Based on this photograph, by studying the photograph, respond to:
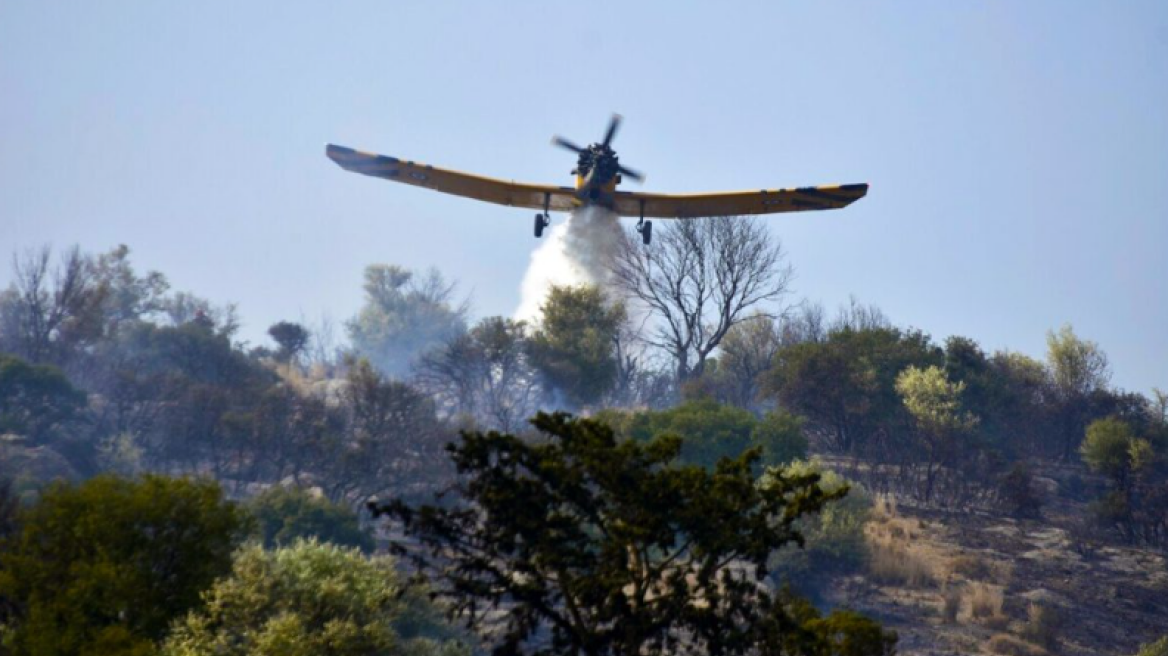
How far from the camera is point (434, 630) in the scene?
38531 mm

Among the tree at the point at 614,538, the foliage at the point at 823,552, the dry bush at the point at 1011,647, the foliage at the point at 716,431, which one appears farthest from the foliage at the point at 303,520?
the tree at the point at 614,538

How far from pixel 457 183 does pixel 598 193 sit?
20.6 ft

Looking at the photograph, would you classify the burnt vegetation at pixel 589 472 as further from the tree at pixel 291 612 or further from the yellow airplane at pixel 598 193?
the yellow airplane at pixel 598 193

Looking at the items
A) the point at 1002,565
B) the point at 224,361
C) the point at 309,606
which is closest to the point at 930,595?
the point at 1002,565

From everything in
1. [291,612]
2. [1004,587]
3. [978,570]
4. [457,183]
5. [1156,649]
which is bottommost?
[1156,649]

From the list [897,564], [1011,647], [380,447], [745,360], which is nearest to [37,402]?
→ [380,447]

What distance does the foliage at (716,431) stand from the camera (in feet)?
177

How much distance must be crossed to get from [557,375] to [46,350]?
27596 millimetres

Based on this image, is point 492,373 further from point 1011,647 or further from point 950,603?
point 1011,647

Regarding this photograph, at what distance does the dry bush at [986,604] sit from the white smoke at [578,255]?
26.1 meters

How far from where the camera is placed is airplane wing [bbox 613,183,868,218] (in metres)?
52.5

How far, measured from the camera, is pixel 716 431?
5444 centimetres

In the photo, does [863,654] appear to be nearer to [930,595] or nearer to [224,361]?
[930,595]

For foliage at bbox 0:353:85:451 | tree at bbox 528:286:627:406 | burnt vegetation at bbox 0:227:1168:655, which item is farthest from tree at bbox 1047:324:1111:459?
foliage at bbox 0:353:85:451
